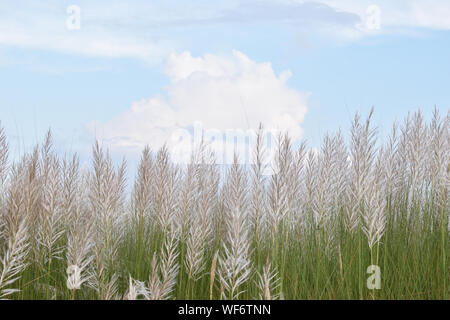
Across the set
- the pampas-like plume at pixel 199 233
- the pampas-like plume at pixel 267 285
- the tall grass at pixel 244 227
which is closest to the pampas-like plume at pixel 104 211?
the tall grass at pixel 244 227

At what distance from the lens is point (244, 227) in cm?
295

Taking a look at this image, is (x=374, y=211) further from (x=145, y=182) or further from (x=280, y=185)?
(x=145, y=182)

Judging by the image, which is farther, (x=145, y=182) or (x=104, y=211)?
(x=145, y=182)

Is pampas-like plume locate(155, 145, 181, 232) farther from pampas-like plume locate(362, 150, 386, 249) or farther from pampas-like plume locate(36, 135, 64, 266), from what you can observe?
pampas-like plume locate(362, 150, 386, 249)

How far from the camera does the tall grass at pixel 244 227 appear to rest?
274cm

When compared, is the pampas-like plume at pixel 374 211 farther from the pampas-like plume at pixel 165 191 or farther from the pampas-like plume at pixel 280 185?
the pampas-like plume at pixel 165 191

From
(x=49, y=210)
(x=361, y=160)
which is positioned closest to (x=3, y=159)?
(x=49, y=210)

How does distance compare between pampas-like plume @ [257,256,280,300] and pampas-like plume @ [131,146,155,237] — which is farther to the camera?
pampas-like plume @ [131,146,155,237]

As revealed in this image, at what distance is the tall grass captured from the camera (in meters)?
2.74

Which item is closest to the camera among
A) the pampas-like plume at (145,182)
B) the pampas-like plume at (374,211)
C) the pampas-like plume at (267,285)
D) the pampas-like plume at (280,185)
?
the pampas-like plume at (267,285)

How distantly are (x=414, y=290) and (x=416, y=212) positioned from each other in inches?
37.6

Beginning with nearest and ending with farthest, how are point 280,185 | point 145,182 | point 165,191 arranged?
point 280,185
point 165,191
point 145,182

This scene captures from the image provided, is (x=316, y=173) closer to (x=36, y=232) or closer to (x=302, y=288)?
(x=302, y=288)

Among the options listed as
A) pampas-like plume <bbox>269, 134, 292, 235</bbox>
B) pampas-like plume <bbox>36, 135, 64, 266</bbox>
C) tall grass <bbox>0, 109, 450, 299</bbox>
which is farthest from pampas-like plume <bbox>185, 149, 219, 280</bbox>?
pampas-like plume <bbox>36, 135, 64, 266</bbox>
